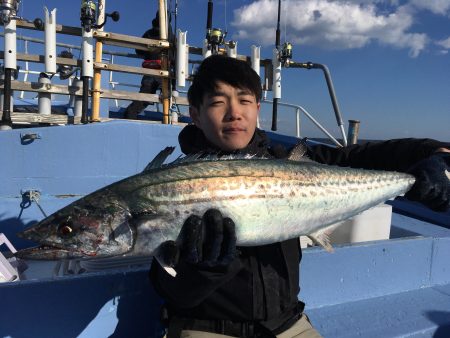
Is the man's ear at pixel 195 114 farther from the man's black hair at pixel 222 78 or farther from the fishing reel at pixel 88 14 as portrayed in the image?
the fishing reel at pixel 88 14

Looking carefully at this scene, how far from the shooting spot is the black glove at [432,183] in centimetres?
210

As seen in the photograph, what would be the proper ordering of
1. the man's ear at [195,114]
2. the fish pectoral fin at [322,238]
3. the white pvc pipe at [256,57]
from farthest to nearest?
the white pvc pipe at [256,57] → the man's ear at [195,114] → the fish pectoral fin at [322,238]

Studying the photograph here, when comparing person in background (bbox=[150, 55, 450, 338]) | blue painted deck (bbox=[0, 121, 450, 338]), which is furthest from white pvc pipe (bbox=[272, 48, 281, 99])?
person in background (bbox=[150, 55, 450, 338])

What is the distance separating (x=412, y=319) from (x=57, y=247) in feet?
8.42

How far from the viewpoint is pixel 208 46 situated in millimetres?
6867

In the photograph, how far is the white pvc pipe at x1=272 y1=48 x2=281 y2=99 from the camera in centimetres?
755

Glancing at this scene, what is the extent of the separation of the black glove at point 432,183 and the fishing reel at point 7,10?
519 cm

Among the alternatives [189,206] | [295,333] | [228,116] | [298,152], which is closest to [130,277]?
[189,206]

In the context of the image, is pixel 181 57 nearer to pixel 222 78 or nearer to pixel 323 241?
pixel 222 78

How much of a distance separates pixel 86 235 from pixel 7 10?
4583 mm

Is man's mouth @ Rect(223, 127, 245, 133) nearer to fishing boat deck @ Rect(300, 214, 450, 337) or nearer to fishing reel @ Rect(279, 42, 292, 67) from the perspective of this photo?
fishing boat deck @ Rect(300, 214, 450, 337)

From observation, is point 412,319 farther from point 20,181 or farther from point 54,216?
point 20,181

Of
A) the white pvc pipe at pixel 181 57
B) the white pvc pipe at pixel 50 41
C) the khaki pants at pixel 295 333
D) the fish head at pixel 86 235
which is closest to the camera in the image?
the fish head at pixel 86 235

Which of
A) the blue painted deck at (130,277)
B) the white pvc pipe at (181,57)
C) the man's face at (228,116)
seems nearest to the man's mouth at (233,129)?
the man's face at (228,116)
